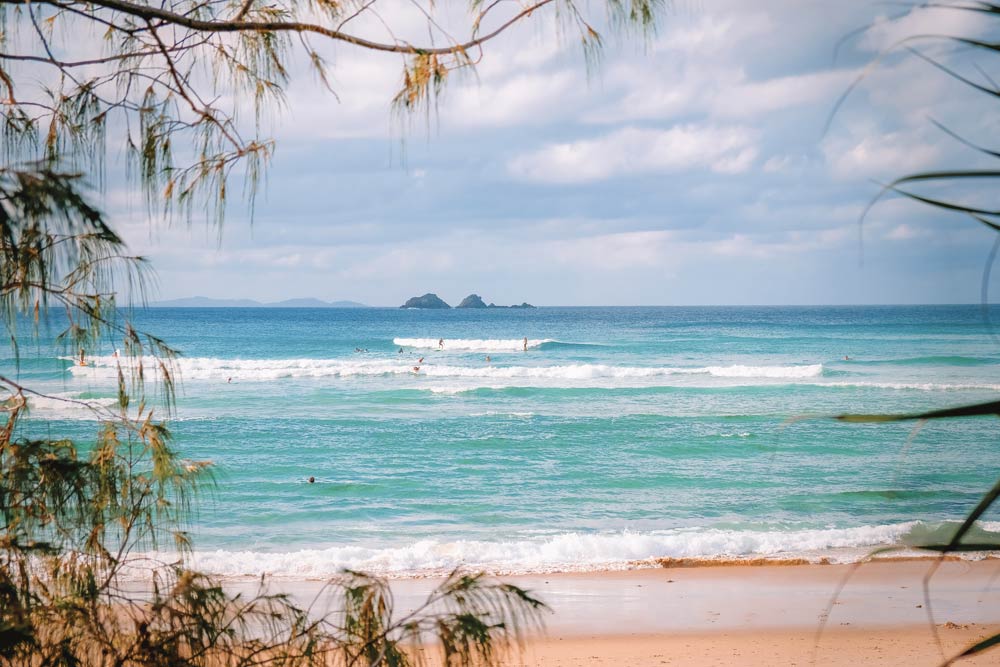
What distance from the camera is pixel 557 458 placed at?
13.3m

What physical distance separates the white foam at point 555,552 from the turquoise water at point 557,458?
27 mm

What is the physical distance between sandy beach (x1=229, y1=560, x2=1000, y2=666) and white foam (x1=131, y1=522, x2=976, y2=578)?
1.38 ft

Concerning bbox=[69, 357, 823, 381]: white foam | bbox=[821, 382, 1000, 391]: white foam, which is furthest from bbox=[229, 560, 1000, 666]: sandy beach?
bbox=[69, 357, 823, 381]: white foam

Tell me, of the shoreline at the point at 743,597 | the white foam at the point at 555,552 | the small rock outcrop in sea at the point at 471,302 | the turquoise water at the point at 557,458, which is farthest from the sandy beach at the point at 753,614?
the small rock outcrop in sea at the point at 471,302

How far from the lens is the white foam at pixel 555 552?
7840 mm

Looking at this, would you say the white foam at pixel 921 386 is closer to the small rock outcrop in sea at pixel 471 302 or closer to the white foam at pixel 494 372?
the white foam at pixel 494 372

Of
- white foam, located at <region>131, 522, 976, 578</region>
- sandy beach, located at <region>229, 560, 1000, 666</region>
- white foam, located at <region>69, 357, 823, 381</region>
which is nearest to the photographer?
sandy beach, located at <region>229, 560, 1000, 666</region>

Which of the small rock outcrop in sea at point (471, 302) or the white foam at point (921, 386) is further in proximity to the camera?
the small rock outcrop in sea at point (471, 302)

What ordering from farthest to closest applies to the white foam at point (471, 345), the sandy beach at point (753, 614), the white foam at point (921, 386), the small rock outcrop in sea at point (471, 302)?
1. the small rock outcrop in sea at point (471, 302)
2. the white foam at point (471, 345)
3. the white foam at point (921, 386)
4. the sandy beach at point (753, 614)

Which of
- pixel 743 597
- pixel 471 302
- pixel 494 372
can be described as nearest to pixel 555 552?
pixel 743 597

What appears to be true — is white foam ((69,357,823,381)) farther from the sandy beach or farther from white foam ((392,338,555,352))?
the sandy beach

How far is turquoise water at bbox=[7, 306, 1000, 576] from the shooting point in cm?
859

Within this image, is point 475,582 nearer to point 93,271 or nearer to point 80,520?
point 80,520

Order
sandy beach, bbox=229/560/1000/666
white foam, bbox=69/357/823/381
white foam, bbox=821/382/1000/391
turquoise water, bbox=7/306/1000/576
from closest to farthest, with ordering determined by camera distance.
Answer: sandy beach, bbox=229/560/1000/666
turquoise water, bbox=7/306/1000/576
white foam, bbox=821/382/1000/391
white foam, bbox=69/357/823/381
